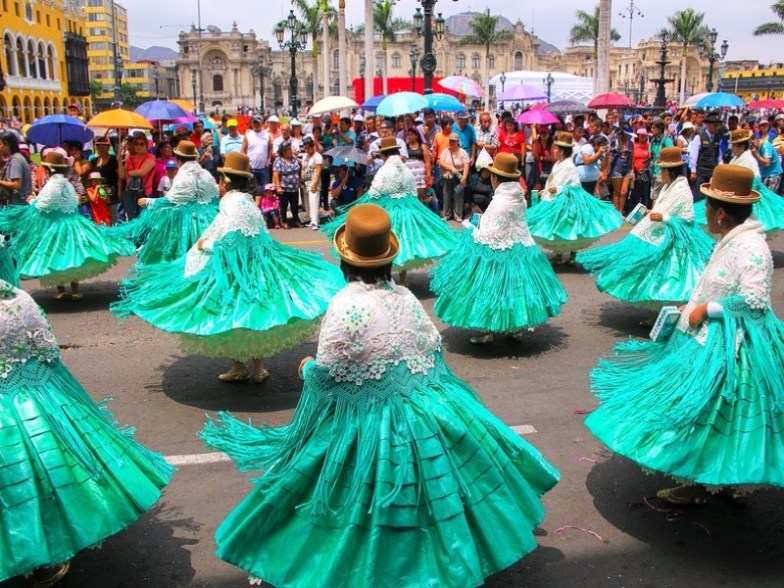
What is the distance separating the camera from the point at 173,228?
8477 mm

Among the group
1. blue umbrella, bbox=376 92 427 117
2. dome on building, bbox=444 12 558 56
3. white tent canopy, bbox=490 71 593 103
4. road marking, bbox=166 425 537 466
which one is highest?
dome on building, bbox=444 12 558 56

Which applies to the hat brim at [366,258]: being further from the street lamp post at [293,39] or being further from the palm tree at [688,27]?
the palm tree at [688,27]

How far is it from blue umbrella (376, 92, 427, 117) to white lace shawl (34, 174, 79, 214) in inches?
289

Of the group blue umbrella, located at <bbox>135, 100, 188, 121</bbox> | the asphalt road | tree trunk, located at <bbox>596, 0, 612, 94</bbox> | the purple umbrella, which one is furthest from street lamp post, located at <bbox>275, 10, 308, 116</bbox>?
the asphalt road

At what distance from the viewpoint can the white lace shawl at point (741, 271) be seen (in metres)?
4.08

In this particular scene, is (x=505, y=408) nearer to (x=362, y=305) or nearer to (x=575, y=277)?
(x=362, y=305)

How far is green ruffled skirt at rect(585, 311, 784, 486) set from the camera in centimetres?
382

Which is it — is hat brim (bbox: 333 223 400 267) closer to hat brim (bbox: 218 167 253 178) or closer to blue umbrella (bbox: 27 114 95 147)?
hat brim (bbox: 218 167 253 178)

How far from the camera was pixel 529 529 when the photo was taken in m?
3.30

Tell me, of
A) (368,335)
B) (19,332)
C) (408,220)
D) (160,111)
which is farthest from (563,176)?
(160,111)

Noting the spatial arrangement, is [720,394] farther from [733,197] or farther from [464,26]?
[464,26]

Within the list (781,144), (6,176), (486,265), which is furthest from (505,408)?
(781,144)

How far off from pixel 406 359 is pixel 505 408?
9.60 feet

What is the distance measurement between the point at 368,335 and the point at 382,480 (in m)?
0.58
